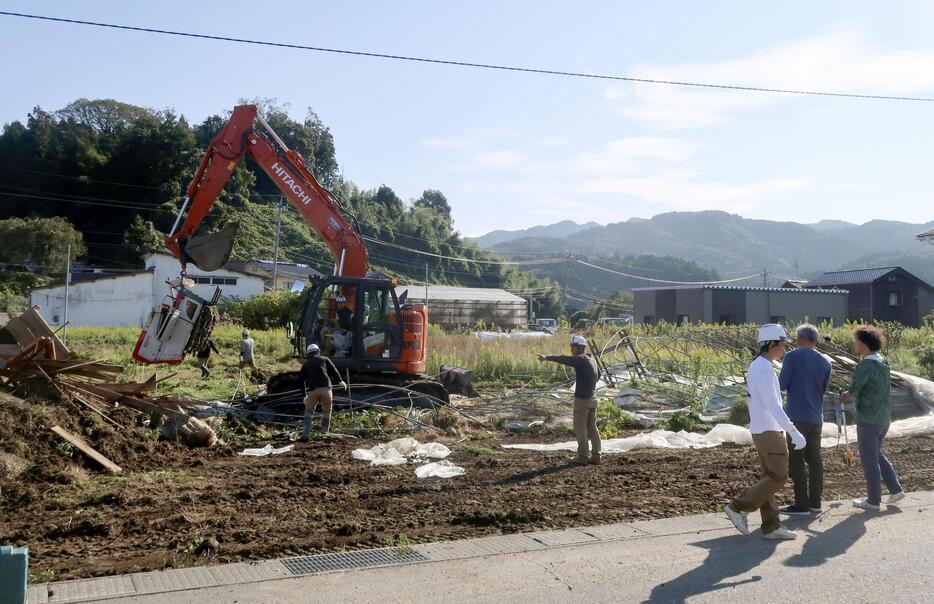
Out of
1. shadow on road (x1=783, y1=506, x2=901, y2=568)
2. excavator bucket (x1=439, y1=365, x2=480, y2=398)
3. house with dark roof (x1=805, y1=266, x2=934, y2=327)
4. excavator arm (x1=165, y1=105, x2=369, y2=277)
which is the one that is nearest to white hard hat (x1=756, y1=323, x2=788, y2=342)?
shadow on road (x1=783, y1=506, x2=901, y2=568)

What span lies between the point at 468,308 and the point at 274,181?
3693cm

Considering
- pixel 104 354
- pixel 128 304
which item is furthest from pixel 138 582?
pixel 128 304

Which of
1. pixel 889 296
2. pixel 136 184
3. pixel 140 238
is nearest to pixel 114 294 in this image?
pixel 140 238

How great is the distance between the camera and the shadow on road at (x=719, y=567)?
573 cm

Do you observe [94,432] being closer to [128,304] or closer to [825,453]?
[825,453]

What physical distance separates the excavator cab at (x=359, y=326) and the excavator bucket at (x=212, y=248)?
1623 mm

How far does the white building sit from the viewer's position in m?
40.6

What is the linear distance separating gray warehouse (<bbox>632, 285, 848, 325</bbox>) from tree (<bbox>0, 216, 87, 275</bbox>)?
34703 millimetres

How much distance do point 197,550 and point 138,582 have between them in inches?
32.8

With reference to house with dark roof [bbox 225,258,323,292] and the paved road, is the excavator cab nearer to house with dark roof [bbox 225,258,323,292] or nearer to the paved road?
the paved road

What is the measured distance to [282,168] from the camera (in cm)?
1580

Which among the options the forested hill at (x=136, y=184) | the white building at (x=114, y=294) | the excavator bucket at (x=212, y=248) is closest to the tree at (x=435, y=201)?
the forested hill at (x=136, y=184)

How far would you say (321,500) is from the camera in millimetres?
8352

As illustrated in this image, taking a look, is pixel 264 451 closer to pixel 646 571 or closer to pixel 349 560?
pixel 349 560
